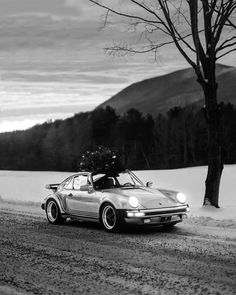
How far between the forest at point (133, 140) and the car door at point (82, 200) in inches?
3292

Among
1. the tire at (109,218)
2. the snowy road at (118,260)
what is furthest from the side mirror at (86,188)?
the snowy road at (118,260)

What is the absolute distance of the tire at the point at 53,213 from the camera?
14359 millimetres

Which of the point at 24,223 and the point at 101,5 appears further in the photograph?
the point at 101,5

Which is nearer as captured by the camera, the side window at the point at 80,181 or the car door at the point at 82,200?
the car door at the point at 82,200

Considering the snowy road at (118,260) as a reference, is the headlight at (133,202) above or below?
above

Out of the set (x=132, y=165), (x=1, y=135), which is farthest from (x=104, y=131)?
(x=1, y=135)

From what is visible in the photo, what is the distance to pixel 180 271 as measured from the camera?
8.05 metres

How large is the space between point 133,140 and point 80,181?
98.5m

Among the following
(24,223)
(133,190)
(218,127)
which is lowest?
(24,223)

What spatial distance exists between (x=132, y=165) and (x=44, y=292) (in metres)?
98.0

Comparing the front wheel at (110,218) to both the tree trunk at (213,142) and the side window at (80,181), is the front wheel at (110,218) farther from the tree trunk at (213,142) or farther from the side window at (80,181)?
the tree trunk at (213,142)

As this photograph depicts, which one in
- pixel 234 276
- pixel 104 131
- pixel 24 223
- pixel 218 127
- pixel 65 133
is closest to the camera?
pixel 234 276

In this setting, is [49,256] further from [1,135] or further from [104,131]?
[1,135]

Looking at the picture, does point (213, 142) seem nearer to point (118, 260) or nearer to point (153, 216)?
point (153, 216)
